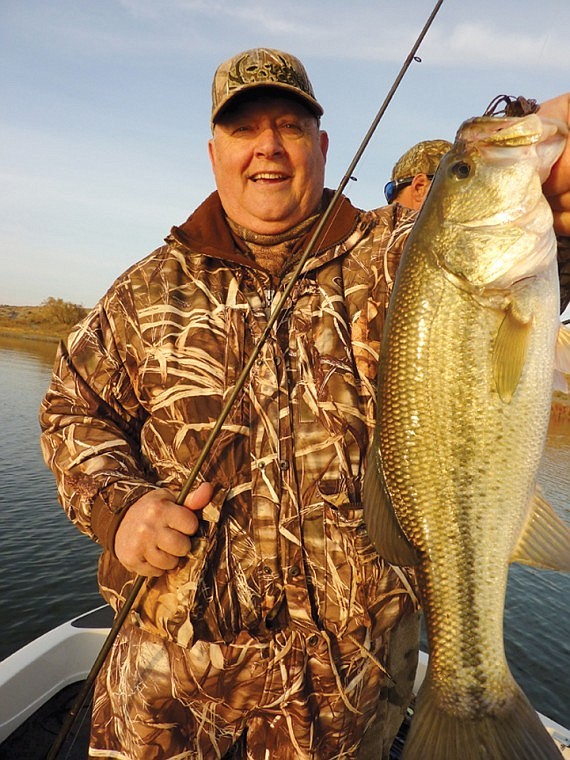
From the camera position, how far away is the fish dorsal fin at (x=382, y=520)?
2.06 meters

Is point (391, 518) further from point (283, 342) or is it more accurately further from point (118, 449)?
point (118, 449)

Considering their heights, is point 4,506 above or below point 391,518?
below

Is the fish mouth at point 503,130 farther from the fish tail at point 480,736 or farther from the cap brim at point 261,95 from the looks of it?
the fish tail at point 480,736

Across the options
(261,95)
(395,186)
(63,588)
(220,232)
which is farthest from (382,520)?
(63,588)

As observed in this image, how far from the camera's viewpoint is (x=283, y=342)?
2555mm

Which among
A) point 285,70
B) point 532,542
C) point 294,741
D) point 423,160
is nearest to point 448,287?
point 532,542

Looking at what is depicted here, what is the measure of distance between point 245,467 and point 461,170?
1.45 meters

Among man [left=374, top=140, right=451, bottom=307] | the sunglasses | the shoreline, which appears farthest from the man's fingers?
the shoreline

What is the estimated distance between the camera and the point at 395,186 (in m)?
5.51

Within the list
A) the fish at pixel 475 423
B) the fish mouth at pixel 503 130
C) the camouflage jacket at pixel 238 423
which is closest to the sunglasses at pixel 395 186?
the camouflage jacket at pixel 238 423

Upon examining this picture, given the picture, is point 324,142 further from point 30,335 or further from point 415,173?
point 30,335

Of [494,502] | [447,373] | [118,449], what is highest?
[447,373]

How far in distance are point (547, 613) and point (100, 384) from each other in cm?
1033

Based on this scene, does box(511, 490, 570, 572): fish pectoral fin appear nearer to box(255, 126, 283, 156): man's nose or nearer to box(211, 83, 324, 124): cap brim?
box(255, 126, 283, 156): man's nose
